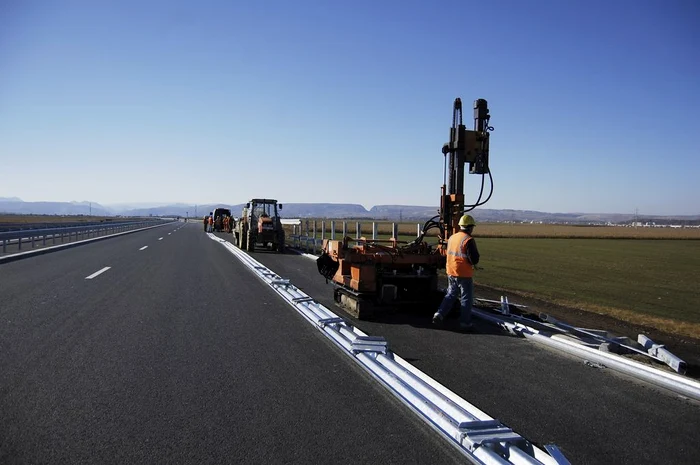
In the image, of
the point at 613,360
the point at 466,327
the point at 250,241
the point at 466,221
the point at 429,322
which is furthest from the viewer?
the point at 250,241

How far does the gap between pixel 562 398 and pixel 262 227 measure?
21.6 m

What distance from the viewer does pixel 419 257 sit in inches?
382

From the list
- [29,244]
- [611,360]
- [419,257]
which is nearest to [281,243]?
[29,244]

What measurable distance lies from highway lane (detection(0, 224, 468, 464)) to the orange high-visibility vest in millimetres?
2486

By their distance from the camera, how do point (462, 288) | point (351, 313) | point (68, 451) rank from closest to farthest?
point (68, 451) → point (462, 288) → point (351, 313)

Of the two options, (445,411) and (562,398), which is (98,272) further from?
(562,398)

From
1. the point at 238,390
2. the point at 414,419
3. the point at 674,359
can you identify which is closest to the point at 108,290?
the point at 238,390

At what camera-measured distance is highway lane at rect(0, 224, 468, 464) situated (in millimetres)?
3822

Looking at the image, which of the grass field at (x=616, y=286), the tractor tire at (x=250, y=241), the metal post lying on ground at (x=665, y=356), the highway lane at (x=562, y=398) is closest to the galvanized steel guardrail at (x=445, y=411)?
the highway lane at (x=562, y=398)

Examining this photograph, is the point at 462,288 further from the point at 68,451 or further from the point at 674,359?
the point at 68,451

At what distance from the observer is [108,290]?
A: 36.0ft

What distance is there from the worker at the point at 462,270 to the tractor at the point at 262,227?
→ 1803 centimetres

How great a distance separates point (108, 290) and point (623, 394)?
9731 mm

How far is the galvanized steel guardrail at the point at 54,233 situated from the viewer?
19.4 metres
